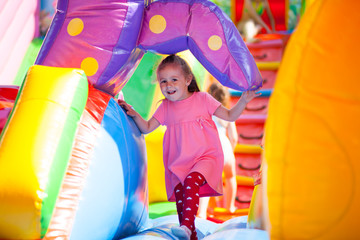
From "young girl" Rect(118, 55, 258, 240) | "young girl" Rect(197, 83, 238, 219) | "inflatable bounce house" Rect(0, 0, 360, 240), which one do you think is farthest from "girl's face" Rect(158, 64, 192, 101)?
"young girl" Rect(197, 83, 238, 219)

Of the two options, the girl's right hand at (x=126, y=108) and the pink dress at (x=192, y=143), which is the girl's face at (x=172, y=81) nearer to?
the pink dress at (x=192, y=143)

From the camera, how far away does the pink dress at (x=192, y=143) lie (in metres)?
1.65

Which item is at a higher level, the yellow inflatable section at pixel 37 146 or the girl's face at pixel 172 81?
the girl's face at pixel 172 81

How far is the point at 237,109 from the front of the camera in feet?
5.42

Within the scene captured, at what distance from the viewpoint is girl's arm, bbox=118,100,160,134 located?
1638 mm

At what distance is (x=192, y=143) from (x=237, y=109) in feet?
0.74

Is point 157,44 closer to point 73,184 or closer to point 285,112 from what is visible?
point 73,184

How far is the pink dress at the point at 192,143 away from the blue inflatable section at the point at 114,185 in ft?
0.45

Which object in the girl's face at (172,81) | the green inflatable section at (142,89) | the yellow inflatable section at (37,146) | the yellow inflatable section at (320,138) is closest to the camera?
the yellow inflatable section at (320,138)

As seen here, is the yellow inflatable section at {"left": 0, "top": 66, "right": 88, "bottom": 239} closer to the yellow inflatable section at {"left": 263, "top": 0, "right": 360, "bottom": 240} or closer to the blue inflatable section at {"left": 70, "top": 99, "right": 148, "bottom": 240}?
the blue inflatable section at {"left": 70, "top": 99, "right": 148, "bottom": 240}

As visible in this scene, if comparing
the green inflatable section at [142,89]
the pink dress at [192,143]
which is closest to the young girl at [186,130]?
the pink dress at [192,143]

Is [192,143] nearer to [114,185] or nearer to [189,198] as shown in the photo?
[189,198]

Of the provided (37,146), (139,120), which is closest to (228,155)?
(139,120)

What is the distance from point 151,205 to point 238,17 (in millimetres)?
3650
